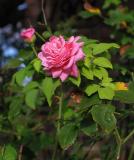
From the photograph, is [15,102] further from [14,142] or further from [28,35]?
[28,35]

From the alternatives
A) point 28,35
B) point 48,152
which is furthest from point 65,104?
point 48,152

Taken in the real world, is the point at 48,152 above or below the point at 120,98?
below

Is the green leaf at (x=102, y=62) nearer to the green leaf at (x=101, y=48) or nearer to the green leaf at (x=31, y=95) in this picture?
the green leaf at (x=101, y=48)

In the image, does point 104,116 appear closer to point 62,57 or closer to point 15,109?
point 62,57

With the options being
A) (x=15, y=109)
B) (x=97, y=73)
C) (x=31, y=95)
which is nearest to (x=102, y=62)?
(x=97, y=73)

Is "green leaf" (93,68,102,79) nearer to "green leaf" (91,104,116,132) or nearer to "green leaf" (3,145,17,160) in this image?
"green leaf" (91,104,116,132)
